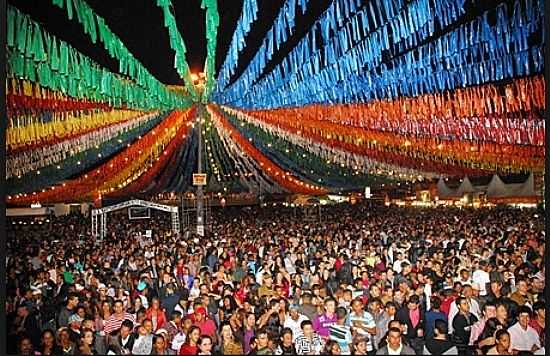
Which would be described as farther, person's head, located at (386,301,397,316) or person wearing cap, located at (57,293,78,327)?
person wearing cap, located at (57,293,78,327)

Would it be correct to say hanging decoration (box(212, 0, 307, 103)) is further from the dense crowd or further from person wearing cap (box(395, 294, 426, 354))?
person wearing cap (box(395, 294, 426, 354))

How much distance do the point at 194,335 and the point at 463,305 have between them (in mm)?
1887

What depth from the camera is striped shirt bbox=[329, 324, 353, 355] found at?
423cm

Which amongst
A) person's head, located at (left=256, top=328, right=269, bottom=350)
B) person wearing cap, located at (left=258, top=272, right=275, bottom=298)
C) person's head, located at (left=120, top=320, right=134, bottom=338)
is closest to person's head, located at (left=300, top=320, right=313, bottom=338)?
person's head, located at (left=256, top=328, right=269, bottom=350)

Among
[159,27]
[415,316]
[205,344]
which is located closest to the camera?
[205,344]

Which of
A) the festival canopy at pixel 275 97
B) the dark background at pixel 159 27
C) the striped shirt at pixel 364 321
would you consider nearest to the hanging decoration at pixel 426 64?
the festival canopy at pixel 275 97

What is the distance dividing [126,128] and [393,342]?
2.80 meters

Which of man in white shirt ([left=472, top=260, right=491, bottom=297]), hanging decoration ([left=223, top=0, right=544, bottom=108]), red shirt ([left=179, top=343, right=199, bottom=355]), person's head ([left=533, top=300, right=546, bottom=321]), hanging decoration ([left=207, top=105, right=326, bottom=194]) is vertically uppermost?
hanging decoration ([left=223, top=0, right=544, bottom=108])

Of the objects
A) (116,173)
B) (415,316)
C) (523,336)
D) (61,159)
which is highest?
(61,159)

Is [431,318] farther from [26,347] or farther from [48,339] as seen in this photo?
[26,347]

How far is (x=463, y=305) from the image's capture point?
13.9 feet

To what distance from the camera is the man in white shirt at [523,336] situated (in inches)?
160

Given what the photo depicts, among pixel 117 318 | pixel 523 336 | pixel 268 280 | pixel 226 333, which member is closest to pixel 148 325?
pixel 117 318

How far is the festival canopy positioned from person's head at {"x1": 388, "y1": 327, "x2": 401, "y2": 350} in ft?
3.99
